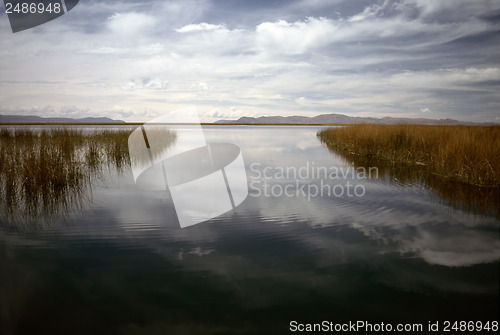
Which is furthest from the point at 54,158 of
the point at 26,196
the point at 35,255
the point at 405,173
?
the point at 405,173

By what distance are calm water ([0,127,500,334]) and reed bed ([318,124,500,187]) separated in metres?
2.76

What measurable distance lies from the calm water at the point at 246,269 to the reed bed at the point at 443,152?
276 centimetres

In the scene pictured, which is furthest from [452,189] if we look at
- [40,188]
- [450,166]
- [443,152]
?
[40,188]

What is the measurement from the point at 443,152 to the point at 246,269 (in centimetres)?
807

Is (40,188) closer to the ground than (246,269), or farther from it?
farther from it

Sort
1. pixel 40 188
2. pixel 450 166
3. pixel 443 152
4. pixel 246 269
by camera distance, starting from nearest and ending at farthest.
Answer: pixel 246 269 → pixel 40 188 → pixel 450 166 → pixel 443 152

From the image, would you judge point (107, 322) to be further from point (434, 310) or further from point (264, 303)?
point (434, 310)

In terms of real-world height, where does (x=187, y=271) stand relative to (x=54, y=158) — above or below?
below

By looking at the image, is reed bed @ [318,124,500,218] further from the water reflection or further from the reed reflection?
the reed reflection

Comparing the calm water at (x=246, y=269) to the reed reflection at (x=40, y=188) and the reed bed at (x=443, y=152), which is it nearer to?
the reed reflection at (x=40, y=188)

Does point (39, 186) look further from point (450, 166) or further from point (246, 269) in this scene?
point (450, 166)

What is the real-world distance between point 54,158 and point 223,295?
20.9 feet

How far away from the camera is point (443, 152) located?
8.72 meters

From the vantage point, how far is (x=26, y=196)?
18.8ft
